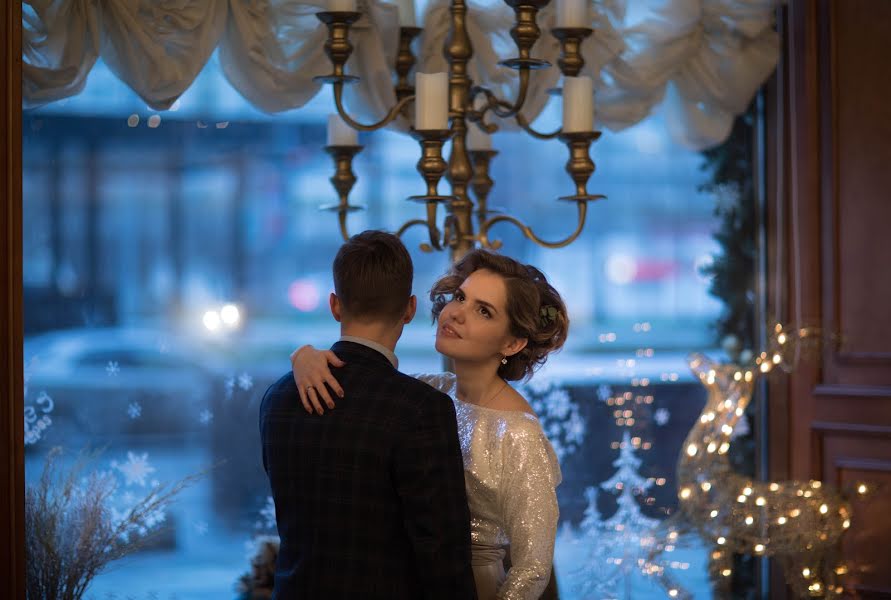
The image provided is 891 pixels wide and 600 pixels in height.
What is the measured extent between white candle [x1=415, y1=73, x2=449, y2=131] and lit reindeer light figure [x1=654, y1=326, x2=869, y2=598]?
1216mm

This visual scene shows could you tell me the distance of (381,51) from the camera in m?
2.90

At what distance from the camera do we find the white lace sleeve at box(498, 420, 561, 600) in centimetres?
178

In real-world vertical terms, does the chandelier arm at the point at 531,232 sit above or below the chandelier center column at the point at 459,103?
below


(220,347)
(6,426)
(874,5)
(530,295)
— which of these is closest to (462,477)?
(530,295)

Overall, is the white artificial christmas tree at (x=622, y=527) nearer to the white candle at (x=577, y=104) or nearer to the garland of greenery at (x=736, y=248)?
the garland of greenery at (x=736, y=248)

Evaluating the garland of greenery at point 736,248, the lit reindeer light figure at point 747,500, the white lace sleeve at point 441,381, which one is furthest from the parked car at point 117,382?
the garland of greenery at point 736,248

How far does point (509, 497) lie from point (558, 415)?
1609mm

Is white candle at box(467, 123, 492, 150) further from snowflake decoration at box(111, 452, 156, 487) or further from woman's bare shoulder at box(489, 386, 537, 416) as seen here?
snowflake decoration at box(111, 452, 156, 487)

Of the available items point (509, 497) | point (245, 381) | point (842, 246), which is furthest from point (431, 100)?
point (842, 246)

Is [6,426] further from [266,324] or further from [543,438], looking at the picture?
[543,438]

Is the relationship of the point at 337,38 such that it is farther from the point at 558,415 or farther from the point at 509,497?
the point at 558,415

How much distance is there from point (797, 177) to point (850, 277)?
0.39 metres

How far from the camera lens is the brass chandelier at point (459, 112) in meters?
2.42

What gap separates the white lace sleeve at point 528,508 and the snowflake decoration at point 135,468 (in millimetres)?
1384
